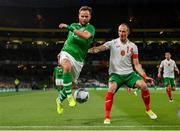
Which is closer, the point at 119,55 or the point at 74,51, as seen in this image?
the point at 74,51

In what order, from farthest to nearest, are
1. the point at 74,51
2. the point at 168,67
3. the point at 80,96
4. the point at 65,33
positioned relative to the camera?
the point at 65,33 → the point at 168,67 → the point at 74,51 → the point at 80,96

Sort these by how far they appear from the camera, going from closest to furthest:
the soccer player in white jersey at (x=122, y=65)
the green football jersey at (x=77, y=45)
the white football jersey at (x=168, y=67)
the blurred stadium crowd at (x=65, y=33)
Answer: the green football jersey at (x=77, y=45) < the soccer player in white jersey at (x=122, y=65) < the white football jersey at (x=168, y=67) < the blurred stadium crowd at (x=65, y=33)

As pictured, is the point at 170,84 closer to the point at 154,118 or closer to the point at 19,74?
the point at 154,118

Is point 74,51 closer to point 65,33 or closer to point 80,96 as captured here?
point 80,96

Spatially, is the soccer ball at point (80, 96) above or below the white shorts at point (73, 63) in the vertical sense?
below

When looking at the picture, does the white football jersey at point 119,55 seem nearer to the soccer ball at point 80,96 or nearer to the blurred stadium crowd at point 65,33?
the soccer ball at point 80,96

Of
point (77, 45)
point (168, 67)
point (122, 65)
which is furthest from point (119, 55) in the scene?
point (168, 67)

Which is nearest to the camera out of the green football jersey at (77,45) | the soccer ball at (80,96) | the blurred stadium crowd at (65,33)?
the soccer ball at (80,96)

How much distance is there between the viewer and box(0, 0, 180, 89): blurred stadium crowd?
73375 millimetres

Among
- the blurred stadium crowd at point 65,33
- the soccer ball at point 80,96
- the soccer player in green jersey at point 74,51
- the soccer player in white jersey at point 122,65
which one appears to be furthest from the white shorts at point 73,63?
the blurred stadium crowd at point 65,33

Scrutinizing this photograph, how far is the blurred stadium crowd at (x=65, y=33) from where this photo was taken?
7338 centimetres

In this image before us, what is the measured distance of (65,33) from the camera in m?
75.6

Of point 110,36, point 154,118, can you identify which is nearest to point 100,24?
point 110,36

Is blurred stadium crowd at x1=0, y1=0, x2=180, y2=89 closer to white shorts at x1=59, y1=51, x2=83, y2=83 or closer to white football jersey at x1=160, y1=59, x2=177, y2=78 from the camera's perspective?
white football jersey at x1=160, y1=59, x2=177, y2=78
